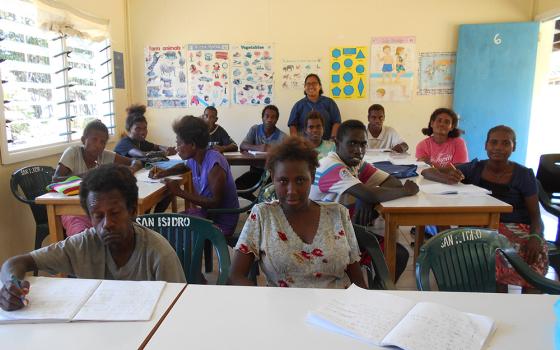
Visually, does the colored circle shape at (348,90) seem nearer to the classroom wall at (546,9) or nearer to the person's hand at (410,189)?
the classroom wall at (546,9)

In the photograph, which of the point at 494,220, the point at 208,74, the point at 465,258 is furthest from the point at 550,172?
the point at 208,74

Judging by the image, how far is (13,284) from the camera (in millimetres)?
1112

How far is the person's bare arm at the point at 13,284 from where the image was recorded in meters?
1.09

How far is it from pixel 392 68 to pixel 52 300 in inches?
197

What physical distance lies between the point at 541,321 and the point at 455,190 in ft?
4.87

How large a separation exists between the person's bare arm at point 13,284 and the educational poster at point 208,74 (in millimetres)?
4436

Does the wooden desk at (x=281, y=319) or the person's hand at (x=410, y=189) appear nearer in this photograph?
the wooden desk at (x=281, y=319)

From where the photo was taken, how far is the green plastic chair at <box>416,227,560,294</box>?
5.19 feet

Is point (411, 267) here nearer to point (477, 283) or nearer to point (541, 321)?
point (477, 283)

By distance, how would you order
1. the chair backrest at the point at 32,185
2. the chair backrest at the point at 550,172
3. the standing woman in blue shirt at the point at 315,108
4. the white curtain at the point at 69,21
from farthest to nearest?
the standing woman in blue shirt at the point at 315,108 < the white curtain at the point at 69,21 < the chair backrest at the point at 550,172 < the chair backrest at the point at 32,185

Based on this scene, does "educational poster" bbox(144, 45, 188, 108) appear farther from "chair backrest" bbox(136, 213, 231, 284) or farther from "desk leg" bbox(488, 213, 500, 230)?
"desk leg" bbox(488, 213, 500, 230)

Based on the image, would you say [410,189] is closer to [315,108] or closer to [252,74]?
[315,108]

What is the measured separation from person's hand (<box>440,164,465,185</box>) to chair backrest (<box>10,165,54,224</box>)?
2773 mm

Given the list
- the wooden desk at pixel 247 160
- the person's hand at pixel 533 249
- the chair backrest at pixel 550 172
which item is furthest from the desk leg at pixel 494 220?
the wooden desk at pixel 247 160
